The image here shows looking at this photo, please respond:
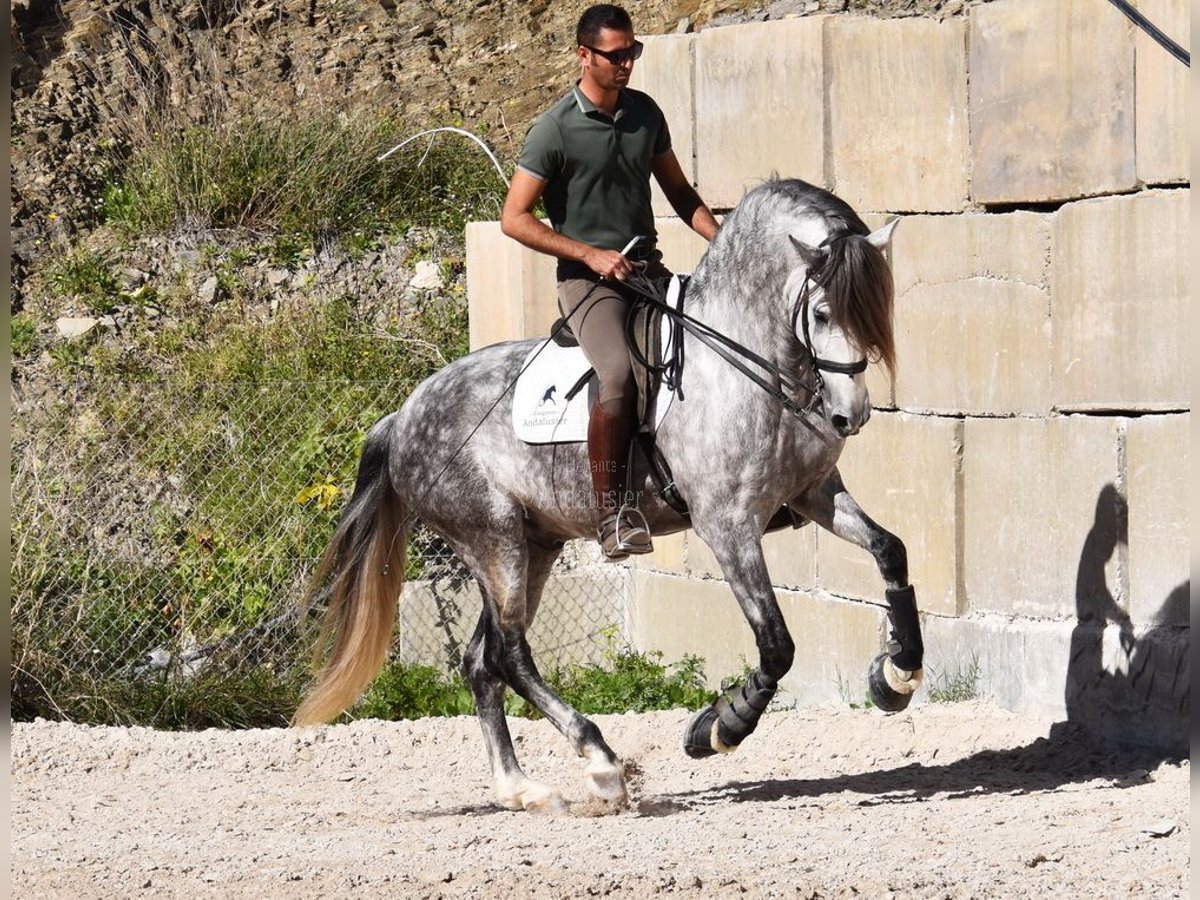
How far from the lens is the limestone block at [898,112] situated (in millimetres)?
7902

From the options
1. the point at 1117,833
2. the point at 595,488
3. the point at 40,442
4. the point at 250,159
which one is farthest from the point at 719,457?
the point at 250,159

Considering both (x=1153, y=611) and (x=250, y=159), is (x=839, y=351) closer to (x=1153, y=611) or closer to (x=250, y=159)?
(x=1153, y=611)

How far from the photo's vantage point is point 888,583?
6.54m

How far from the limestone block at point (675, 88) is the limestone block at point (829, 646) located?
2.29 meters

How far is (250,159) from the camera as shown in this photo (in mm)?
14133

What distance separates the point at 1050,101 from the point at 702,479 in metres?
2.30

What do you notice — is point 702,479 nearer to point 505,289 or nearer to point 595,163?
point 595,163

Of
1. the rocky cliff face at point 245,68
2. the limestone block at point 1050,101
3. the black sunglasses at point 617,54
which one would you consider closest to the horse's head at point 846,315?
the black sunglasses at point 617,54

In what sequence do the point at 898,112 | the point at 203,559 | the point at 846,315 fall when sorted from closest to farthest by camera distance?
the point at 846,315
the point at 898,112
the point at 203,559

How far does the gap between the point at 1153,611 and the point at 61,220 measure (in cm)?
1000

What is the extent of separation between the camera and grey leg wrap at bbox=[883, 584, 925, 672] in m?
6.52

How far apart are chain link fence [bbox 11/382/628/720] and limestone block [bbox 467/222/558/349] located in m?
0.84

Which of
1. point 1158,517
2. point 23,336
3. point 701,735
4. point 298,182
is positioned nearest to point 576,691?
point 701,735

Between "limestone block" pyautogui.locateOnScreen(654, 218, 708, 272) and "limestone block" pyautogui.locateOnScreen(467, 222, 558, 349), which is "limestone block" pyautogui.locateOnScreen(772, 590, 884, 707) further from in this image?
"limestone block" pyautogui.locateOnScreen(467, 222, 558, 349)
